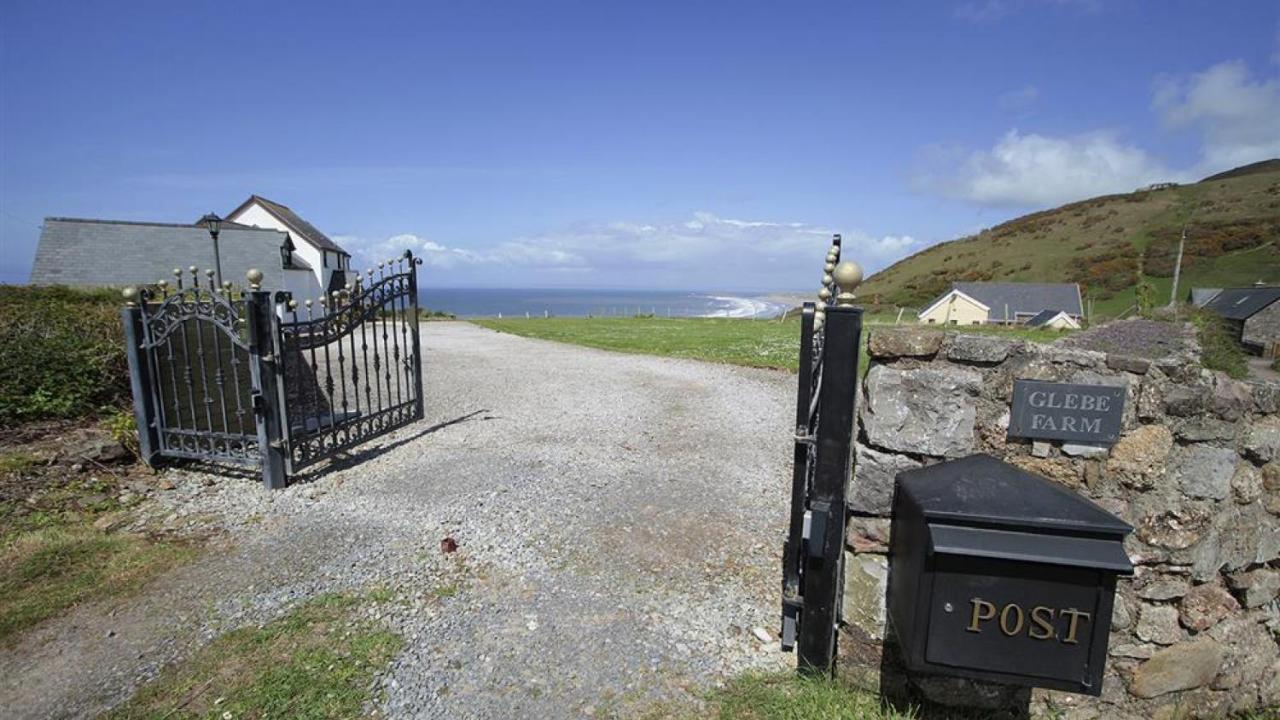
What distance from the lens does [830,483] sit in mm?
2906

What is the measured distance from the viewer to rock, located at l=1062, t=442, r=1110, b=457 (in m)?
2.70

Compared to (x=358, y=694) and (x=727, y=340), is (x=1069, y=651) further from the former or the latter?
(x=727, y=340)

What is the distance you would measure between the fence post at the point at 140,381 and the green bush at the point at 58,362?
78.2 inches

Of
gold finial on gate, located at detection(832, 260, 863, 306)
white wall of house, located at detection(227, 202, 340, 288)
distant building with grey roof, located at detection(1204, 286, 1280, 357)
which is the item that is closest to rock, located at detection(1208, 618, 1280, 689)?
gold finial on gate, located at detection(832, 260, 863, 306)

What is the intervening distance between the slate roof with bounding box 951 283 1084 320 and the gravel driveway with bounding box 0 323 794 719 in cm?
5606

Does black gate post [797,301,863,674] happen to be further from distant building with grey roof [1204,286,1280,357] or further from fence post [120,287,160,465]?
distant building with grey roof [1204,286,1280,357]

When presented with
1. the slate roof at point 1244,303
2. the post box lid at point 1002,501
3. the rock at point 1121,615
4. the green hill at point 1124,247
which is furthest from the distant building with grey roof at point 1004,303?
the post box lid at point 1002,501

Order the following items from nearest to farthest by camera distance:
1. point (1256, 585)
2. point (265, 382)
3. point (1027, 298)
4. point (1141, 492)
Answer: point (1141, 492) < point (1256, 585) < point (265, 382) < point (1027, 298)

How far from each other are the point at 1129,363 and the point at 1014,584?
1.26 m

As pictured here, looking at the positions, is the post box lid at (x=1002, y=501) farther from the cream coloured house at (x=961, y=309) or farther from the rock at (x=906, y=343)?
the cream coloured house at (x=961, y=309)

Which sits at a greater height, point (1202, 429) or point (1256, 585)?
point (1202, 429)

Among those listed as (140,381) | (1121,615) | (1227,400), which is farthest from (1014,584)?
(140,381)

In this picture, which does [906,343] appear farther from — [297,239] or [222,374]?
[297,239]

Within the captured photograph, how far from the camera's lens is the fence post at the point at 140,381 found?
622 cm
